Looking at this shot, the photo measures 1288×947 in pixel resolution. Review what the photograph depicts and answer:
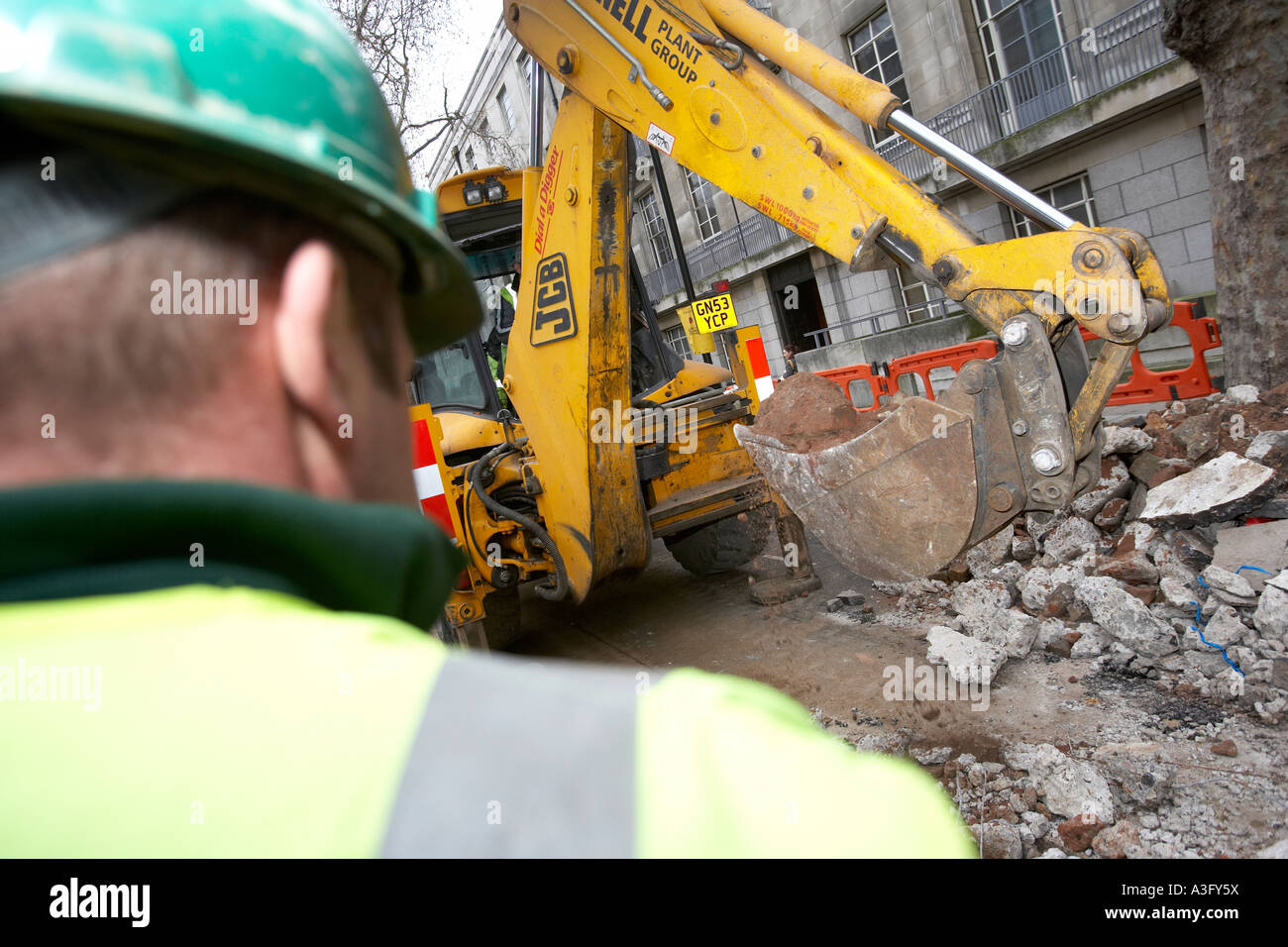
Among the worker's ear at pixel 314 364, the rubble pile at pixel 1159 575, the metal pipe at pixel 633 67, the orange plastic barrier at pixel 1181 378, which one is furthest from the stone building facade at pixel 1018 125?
the worker's ear at pixel 314 364

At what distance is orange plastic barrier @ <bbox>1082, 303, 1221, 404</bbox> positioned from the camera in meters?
7.29

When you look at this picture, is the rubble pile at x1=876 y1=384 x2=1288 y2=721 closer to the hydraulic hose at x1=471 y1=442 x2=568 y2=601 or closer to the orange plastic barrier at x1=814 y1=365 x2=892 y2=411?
the hydraulic hose at x1=471 y1=442 x2=568 y2=601

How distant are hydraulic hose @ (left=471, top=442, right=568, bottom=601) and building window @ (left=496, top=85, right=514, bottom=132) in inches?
1084

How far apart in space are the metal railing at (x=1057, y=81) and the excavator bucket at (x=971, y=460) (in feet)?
30.9

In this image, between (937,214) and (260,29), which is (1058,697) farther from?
(260,29)

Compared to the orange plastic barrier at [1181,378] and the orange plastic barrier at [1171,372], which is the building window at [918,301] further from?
the orange plastic barrier at [1181,378]

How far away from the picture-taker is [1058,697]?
339 centimetres

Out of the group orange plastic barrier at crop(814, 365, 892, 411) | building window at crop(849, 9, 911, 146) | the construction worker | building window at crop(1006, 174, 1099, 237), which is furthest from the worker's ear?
building window at crop(849, 9, 911, 146)

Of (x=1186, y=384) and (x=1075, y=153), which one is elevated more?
(x=1075, y=153)

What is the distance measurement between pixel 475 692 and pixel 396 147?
23.1 inches

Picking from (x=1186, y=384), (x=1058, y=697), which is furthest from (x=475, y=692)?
(x=1186, y=384)

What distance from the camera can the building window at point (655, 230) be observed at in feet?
86.0

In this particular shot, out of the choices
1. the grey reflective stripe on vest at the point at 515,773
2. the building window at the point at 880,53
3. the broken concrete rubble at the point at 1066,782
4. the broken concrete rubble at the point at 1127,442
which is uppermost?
the building window at the point at 880,53
